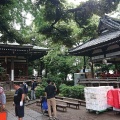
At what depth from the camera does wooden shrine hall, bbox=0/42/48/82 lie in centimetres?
2178

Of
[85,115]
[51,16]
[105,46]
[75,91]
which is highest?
[51,16]

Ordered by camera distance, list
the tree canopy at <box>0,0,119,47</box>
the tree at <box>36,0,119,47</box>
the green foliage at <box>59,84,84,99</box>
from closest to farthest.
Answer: the tree canopy at <box>0,0,119,47</box> → the tree at <box>36,0,119,47</box> → the green foliage at <box>59,84,84,99</box>

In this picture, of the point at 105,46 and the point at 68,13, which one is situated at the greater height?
the point at 68,13

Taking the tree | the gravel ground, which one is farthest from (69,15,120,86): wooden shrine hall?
the tree

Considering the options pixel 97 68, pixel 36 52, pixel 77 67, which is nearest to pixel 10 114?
pixel 36 52

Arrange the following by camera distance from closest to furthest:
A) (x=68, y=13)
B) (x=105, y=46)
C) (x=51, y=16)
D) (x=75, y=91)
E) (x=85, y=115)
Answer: (x=68, y=13)
(x=51, y=16)
(x=85, y=115)
(x=75, y=91)
(x=105, y=46)

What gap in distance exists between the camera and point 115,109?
10.4 meters

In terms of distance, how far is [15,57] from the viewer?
2345cm

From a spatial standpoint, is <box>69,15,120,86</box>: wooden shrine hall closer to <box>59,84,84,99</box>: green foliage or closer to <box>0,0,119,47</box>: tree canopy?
<box>59,84,84,99</box>: green foliage

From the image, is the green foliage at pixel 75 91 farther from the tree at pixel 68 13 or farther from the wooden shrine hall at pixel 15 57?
the wooden shrine hall at pixel 15 57

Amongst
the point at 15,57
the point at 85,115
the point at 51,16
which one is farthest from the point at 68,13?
the point at 15,57

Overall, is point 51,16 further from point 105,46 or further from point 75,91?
point 105,46

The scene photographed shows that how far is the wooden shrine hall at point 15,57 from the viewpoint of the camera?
21.8 meters

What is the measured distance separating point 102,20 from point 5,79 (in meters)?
12.0
